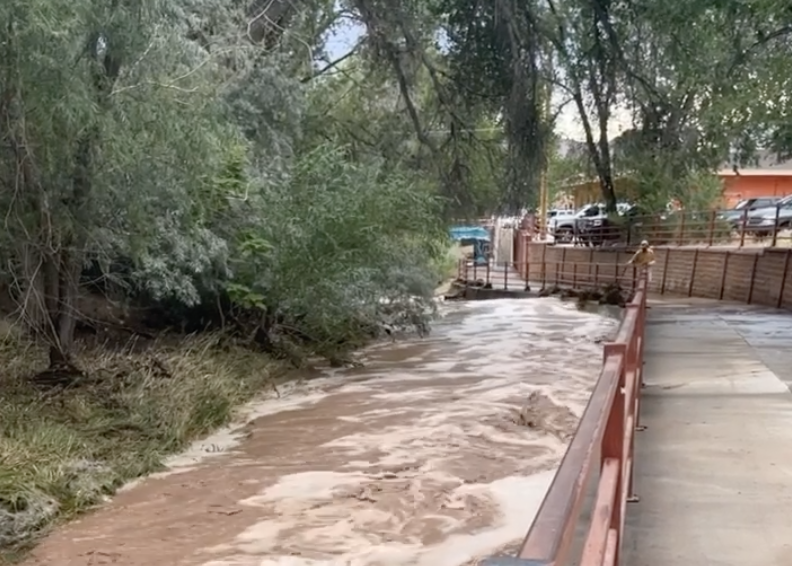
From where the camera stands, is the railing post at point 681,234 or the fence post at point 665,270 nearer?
the fence post at point 665,270

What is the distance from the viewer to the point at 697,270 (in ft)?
82.3

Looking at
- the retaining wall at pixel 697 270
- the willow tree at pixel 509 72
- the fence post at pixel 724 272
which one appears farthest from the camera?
the fence post at pixel 724 272

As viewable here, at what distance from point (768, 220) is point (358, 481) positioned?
2330 cm

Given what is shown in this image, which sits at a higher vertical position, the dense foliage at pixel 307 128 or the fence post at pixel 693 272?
the dense foliage at pixel 307 128

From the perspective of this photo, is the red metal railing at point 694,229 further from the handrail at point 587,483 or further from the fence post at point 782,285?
the handrail at point 587,483

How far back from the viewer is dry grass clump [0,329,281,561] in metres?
7.37

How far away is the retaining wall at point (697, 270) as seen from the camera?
1952cm

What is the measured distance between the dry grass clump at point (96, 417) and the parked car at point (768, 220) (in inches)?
698

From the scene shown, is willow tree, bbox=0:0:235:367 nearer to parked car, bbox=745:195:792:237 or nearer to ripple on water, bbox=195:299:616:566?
ripple on water, bbox=195:299:616:566

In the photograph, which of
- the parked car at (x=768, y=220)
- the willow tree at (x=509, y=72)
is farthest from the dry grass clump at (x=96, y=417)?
the parked car at (x=768, y=220)

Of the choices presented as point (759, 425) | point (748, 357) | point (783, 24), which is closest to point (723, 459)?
point (759, 425)

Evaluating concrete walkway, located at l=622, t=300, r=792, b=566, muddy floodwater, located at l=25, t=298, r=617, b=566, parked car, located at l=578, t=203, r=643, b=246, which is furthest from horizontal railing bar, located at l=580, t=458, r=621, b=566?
parked car, located at l=578, t=203, r=643, b=246

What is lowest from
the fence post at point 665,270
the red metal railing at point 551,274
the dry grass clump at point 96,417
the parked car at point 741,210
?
the red metal railing at point 551,274

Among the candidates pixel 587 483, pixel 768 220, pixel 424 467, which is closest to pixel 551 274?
pixel 768 220
